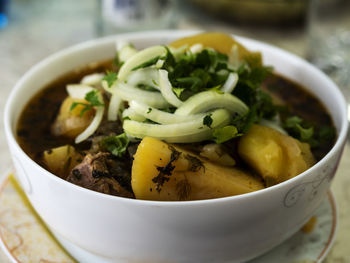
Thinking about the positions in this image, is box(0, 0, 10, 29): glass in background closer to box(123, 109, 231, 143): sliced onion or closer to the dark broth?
the dark broth

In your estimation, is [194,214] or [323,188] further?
[323,188]

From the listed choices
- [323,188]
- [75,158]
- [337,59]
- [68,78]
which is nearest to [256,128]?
[323,188]

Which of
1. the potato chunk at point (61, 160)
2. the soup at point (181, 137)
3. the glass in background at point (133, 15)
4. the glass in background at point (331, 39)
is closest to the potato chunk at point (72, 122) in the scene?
the soup at point (181, 137)

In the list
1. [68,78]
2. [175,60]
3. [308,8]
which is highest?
[175,60]

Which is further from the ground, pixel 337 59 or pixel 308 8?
pixel 308 8

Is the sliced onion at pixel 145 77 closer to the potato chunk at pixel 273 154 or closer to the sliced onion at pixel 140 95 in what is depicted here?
the sliced onion at pixel 140 95

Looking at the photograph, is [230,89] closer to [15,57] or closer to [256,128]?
[256,128]

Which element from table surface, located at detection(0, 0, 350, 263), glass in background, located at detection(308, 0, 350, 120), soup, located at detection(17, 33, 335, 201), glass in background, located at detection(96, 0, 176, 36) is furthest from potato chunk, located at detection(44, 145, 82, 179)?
glass in background, located at detection(308, 0, 350, 120)
